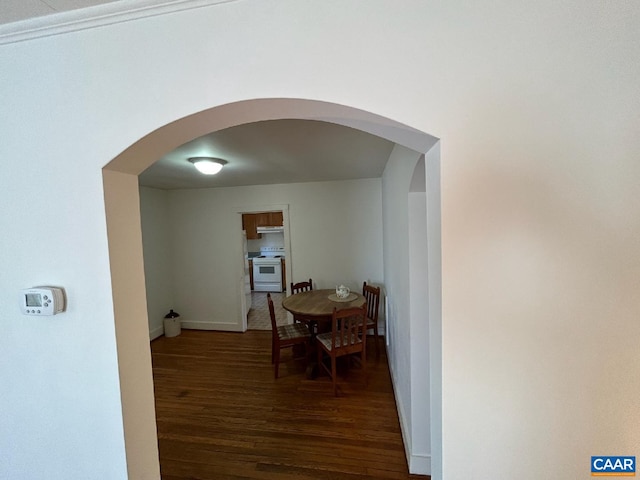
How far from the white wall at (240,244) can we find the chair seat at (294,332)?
960mm

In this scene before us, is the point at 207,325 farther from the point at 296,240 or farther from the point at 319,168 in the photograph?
the point at 319,168

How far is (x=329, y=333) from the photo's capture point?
10.0 feet

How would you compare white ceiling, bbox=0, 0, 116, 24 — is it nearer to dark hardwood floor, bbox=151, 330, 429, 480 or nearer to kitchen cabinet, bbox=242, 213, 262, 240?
dark hardwood floor, bbox=151, 330, 429, 480

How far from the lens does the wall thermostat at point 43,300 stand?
2.96ft

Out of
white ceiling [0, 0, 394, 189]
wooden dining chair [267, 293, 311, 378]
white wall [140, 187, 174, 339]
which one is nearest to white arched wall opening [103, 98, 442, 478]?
white ceiling [0, 0, 394, 189]

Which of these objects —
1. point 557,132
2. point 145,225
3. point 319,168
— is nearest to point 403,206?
point 557,132

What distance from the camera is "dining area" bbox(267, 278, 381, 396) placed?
270 centimetres

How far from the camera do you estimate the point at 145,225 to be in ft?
13.3

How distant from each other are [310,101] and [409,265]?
52.4 inches

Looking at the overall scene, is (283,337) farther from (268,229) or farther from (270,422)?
(268,229)

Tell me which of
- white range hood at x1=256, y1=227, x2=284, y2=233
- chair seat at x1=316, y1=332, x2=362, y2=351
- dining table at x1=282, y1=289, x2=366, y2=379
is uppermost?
white range hood at x1=256, y1=227, x2=284, y2=233

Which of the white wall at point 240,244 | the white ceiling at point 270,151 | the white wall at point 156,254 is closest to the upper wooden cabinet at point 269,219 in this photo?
the white wall at point 240,244

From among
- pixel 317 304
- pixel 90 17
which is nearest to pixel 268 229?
pixel 317 304

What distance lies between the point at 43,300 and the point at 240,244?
140 inches
